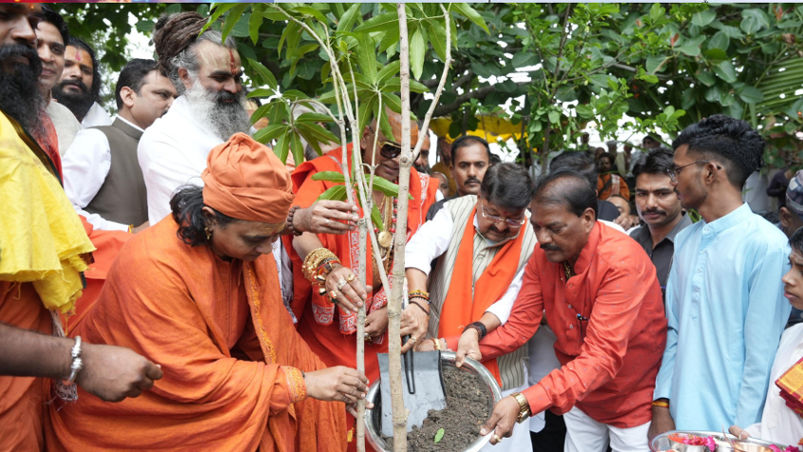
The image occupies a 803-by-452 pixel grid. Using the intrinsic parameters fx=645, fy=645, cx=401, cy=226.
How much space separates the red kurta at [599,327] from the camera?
2.53 metres

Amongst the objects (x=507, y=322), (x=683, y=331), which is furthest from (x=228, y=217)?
(x=683, y=331)

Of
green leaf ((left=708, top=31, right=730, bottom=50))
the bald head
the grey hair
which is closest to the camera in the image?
the bald head

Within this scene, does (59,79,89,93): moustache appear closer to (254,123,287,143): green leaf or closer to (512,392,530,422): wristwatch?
(254,123,287,143): green leaf

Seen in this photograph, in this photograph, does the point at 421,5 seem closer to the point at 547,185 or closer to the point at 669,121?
the point at 547,185

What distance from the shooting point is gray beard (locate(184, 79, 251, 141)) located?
2773 millimetres

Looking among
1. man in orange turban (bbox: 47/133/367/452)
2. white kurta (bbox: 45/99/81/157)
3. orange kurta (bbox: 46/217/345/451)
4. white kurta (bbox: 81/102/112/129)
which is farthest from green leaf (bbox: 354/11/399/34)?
white kurta (bbox: 81/102/112/129)

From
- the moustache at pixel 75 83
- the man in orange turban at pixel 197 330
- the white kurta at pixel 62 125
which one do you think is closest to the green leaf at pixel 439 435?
the man in orange turban at pixel 197 330

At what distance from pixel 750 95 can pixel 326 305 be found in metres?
3.50

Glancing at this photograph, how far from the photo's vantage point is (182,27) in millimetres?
2783

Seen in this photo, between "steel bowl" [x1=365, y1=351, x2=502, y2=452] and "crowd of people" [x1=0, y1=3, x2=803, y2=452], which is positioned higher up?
"crowd of people" [x1=0, y1=3, x2=803, y2=452]

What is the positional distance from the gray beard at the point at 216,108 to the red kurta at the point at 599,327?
4.87ft

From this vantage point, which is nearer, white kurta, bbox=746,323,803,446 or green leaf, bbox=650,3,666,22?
white kurta, bbox=746,323,803,446

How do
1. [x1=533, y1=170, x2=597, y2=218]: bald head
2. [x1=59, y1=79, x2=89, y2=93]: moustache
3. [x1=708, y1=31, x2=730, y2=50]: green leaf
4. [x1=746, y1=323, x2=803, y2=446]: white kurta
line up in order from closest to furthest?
1. [x1=746, y1=323, x2=803, y2=446]: white kurta
2. [x1=533, y1=170, x2=597, y2=218]: bald head
3. [x1=59, y1=79, x2=89, y2=93]: moustache
4. [x1=708, y1=31, x2=730, y2=50]: green leaf

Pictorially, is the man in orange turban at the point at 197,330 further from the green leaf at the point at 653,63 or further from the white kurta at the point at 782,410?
the green leaf at the point at 653,63
